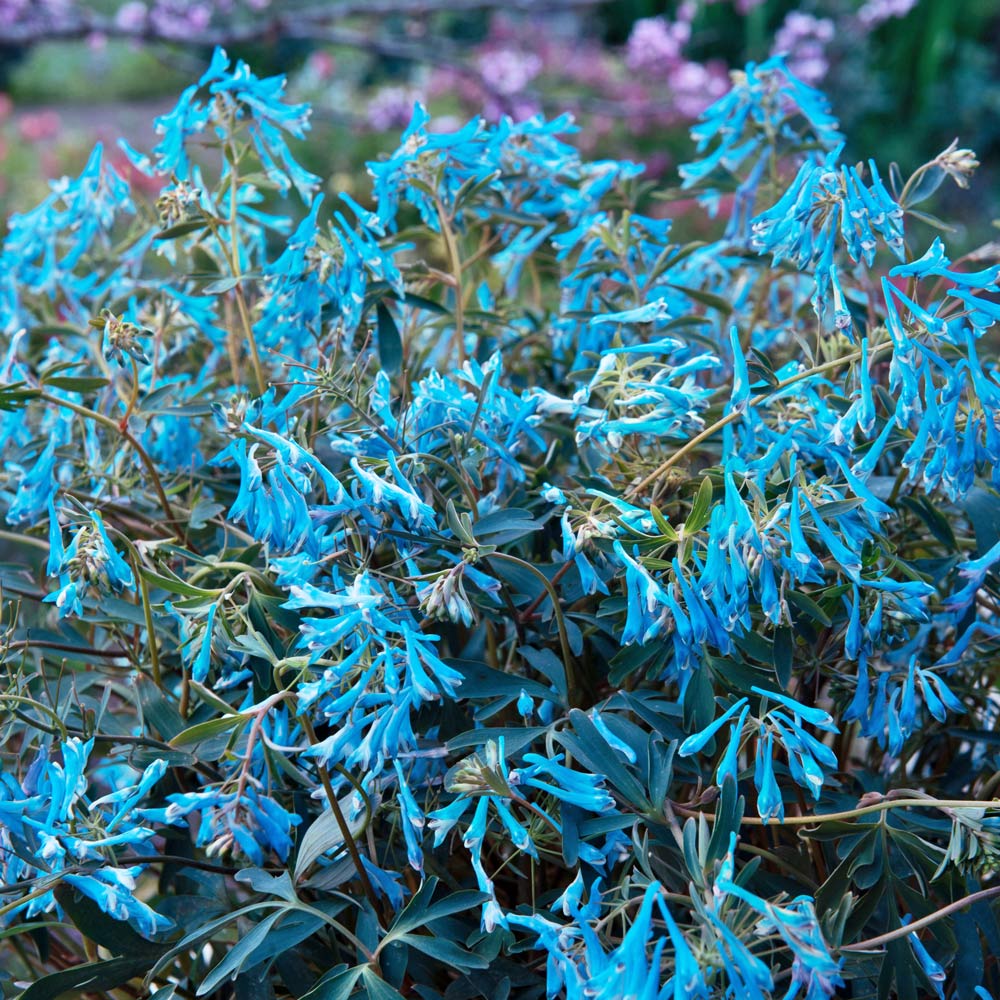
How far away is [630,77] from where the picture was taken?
253 inches

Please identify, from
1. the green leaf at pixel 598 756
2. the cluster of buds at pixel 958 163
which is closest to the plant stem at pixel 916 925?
the green leaf at pixel 598 756

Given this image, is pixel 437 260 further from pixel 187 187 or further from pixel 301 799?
pixel 301 799

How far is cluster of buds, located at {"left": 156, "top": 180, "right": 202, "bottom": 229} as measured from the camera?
84 centimetres

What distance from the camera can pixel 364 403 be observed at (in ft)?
2.35

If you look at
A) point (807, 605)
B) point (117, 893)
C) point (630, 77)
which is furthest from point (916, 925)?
point (630, 77)

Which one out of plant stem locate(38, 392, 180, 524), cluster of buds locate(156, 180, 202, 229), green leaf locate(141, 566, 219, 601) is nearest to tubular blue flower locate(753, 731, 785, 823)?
green leaf locate(141, 566, 219, 601)

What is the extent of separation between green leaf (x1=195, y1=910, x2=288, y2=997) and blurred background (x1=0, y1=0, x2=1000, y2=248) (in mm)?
3602

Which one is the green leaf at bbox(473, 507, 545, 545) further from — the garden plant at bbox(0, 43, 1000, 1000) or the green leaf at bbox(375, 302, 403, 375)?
the green leaf at bbox(375, 302, 403, 375)

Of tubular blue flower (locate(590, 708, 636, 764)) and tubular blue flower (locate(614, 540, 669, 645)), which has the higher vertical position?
tubular blue flower (locate(614, 540, 669, 645))

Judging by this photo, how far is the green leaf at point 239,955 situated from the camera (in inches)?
23.0

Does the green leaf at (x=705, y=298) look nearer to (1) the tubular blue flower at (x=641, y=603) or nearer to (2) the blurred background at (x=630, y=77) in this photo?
(1) the tubular blue flower at (x=641, y=603)

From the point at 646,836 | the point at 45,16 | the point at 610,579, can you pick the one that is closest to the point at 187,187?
the point at 610,579

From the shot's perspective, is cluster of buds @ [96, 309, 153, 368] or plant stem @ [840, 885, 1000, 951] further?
cluster of buds @ [96, 309, 153, 368]

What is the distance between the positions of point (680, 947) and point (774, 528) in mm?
234
